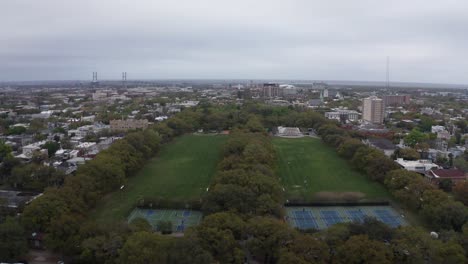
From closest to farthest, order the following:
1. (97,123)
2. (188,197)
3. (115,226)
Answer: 1. (115,226)
2. (188,197)
3. (97,123)

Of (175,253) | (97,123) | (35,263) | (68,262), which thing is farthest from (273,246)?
(97,123)

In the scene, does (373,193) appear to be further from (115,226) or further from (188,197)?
(115,226)

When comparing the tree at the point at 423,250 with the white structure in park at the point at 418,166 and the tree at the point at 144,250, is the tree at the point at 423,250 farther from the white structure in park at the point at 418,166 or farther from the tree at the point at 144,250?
the white structure in park at the point at 418,166

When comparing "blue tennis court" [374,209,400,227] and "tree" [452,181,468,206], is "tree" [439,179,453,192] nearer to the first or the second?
"tree" [452,181,468,206]

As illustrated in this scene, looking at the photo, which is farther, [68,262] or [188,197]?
[188,197]

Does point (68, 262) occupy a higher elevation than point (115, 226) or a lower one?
lower

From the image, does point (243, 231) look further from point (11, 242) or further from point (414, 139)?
point (414, 139)

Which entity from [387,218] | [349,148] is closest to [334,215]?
[387,218]
